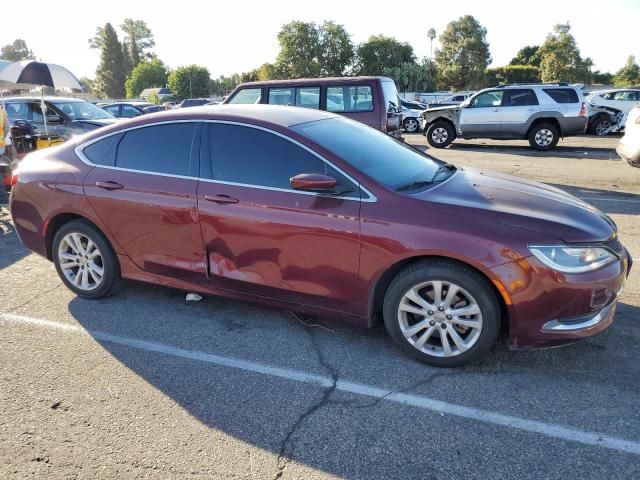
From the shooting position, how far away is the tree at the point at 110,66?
3708 inches

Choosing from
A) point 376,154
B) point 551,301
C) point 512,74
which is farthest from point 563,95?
point 512,74

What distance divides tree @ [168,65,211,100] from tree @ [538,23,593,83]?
129ft

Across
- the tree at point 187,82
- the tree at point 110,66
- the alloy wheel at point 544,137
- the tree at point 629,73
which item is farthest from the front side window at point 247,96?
the tree at point 110,66

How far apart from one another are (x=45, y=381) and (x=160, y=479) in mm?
1303

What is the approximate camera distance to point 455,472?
2400 mm

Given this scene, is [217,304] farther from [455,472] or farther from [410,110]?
[410,110]

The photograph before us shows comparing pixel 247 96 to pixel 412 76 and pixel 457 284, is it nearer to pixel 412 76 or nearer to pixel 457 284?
pixel 457 284

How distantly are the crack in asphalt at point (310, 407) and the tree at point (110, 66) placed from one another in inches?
4048

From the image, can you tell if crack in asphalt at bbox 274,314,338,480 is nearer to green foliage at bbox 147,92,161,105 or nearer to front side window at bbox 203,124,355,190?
front side window at bbox 203,124,355,190

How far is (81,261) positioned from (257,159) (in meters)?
1.93

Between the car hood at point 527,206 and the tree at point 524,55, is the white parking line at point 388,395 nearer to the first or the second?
the car hood at point 527,206

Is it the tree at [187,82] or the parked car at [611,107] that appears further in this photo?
the tree at [187,82]

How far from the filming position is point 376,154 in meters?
3.85

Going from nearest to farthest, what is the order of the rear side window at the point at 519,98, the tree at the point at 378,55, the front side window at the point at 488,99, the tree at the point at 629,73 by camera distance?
1. the rear side window at the point at 519,98
2. the front side window at the point at 488,99
3. the tree at the point at 378,55
4. the tree at the point at 629,73
